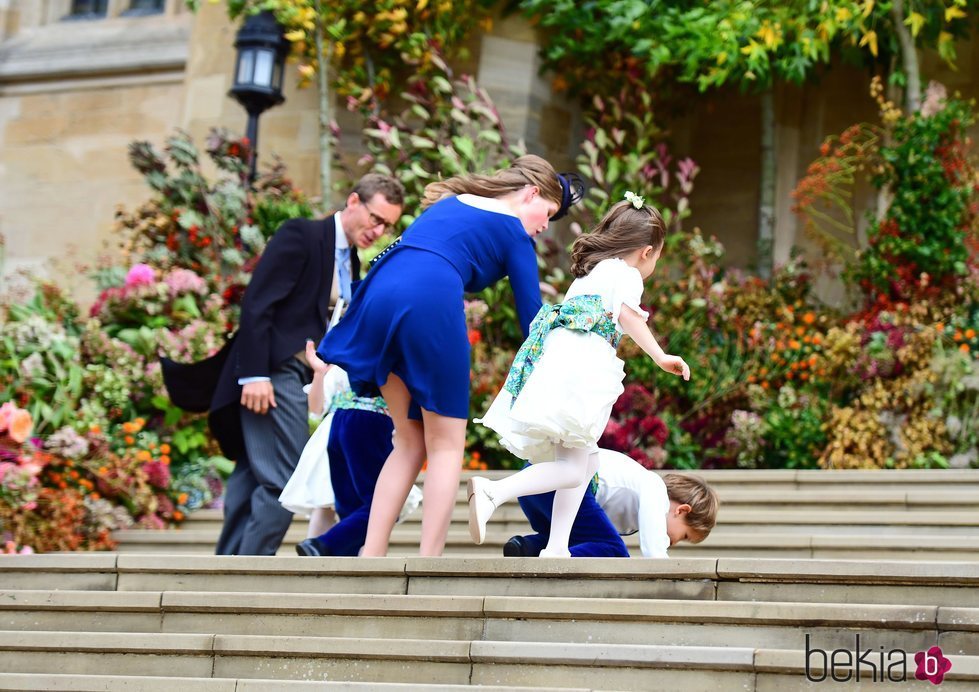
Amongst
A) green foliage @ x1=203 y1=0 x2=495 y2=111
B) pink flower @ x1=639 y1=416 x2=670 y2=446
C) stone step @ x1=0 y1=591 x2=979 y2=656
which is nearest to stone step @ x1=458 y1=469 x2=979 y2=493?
pink flower @ x1=639 y1=416 x2=670 y2=446

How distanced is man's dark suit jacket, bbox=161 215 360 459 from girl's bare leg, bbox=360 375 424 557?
104 centimetres

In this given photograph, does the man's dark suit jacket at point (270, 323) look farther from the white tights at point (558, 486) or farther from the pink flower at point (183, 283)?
the pink flower at point (183, 283)

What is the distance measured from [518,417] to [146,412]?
4.31 m

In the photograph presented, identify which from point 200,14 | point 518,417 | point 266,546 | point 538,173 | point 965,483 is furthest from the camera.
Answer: point 200,14

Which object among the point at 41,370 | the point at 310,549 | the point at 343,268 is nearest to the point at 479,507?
the point at 310,549

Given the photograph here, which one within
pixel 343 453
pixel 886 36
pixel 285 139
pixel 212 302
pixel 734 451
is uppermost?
pixel 886 36

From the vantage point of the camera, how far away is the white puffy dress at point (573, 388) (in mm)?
4344

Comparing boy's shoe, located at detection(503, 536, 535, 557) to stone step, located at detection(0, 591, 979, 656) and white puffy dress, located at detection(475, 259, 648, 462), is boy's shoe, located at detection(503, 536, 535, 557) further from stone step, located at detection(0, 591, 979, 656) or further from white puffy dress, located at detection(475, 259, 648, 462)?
stone step, located at detection(0, 591, 979, 656)

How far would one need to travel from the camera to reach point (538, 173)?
4.71 metres

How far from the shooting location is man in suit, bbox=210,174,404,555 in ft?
18.1

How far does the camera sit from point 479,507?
4.29 meters

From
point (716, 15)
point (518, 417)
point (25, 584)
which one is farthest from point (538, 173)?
point (716, 15)

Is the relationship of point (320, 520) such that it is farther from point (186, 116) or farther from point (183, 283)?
point (186, 116)

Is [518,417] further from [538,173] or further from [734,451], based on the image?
[734,451]
